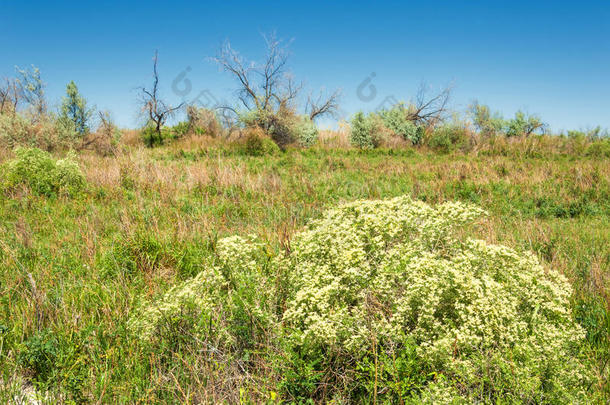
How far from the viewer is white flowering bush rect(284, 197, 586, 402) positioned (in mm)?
1951

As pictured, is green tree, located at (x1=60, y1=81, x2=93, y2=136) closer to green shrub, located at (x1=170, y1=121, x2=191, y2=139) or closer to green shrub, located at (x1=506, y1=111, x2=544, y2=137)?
green shrub, located at (x1=170, y1=121, x2=191, y2=139)

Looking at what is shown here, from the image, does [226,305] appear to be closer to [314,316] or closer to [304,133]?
[314,316]

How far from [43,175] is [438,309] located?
867cm

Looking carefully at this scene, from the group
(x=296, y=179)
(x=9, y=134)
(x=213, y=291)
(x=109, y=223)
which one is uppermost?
(x=9, y=134)

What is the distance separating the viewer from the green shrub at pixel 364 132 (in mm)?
21172

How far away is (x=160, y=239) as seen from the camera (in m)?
4.34

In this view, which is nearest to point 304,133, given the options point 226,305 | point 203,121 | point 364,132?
point 364,132

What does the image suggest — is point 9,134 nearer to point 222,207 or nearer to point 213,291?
point 222,207

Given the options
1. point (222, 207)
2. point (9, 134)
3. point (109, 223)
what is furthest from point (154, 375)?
point (9, 134)

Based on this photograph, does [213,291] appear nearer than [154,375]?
No

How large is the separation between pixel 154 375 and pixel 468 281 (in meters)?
2.10

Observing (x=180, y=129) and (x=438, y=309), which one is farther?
(x=180, y=129)

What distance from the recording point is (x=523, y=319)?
2334 mm

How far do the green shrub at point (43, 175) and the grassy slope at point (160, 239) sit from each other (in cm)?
39
